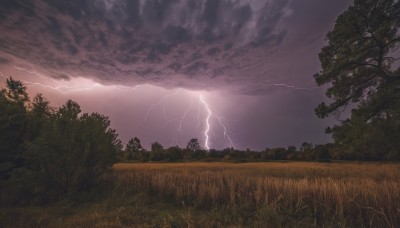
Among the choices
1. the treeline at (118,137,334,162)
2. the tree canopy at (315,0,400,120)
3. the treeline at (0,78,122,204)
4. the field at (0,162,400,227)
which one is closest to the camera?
the field at (0,162,400,227)

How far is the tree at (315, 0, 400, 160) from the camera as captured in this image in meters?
10.6

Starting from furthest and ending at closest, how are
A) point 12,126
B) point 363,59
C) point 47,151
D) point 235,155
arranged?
point 235,155, point 363,59, point 12,126, point 47,151

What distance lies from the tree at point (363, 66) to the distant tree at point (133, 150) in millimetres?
43729

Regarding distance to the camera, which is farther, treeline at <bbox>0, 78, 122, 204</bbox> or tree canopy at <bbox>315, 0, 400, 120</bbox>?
tree canopy at <bbox>315, 0, 400, 120</bbox>

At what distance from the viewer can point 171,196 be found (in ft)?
26.2

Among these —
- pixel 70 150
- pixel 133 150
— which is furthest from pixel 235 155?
pixel 70 150

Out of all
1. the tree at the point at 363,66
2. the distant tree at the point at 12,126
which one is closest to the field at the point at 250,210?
the distant tree at the point at 12,126

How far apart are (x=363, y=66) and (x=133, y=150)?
186 ft

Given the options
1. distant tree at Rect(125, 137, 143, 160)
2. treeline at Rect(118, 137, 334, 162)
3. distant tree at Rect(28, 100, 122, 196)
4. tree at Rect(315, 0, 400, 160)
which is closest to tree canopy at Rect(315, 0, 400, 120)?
tree at Rect(315, 0, 400, 160)

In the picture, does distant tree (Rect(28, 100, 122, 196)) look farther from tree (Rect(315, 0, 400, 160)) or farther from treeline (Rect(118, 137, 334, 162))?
treeline (Rect(118, 137, 334, 162))

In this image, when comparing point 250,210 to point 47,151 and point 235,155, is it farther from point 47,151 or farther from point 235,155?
point 235,155

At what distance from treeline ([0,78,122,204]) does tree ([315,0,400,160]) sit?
13430 mm

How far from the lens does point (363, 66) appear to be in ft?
39.3

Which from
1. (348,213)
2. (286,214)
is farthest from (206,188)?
(348,213)
